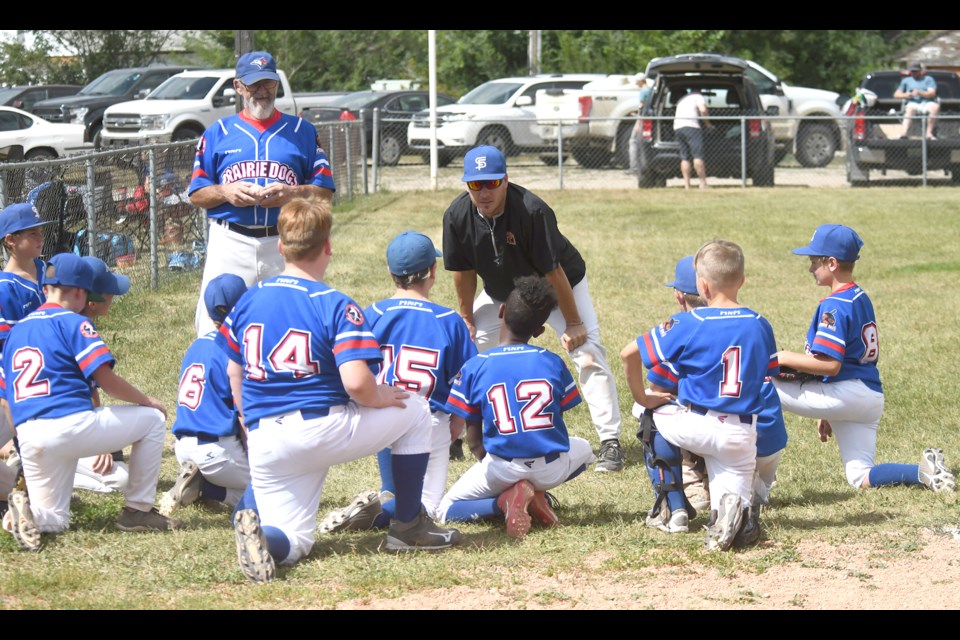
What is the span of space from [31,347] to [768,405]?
11.0ft

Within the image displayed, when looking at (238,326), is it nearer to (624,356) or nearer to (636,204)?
(624,356)

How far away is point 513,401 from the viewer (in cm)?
554

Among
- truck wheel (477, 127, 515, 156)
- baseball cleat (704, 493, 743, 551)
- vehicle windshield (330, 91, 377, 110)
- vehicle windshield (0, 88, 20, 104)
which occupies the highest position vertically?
vehicle windshield (0, 88, 20, 104)

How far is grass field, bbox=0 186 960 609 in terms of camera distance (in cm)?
471

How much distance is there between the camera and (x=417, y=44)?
45219mm

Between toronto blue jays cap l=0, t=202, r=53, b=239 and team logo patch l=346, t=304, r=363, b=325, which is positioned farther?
toronto blue jays cap l=0, t=202, r=53, b=239

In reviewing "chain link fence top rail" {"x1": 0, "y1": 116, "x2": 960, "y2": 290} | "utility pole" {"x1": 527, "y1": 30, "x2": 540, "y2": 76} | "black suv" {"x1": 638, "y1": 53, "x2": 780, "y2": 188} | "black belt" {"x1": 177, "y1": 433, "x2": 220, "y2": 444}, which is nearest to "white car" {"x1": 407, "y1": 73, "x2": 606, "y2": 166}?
"chain link fence top rail" {"x1": 0, "y1": 116, "x2": 960, "y2": 290}

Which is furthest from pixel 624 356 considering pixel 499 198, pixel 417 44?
pixel 417 44

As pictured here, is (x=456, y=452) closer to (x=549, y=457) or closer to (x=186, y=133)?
(x=549, y=457)

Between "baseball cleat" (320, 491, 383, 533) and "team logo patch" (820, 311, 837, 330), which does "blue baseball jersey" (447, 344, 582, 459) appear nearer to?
"baseball cleat" (320, 491, 383, 533)

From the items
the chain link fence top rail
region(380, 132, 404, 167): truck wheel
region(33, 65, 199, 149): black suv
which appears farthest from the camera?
region(33, 65, 199, 149): black suv

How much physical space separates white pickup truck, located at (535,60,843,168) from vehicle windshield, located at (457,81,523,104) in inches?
29.0

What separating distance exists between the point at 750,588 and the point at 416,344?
1926 mm

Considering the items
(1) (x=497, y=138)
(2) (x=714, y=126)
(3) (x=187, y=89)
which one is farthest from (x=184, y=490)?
(3) (x=187, y=89)
